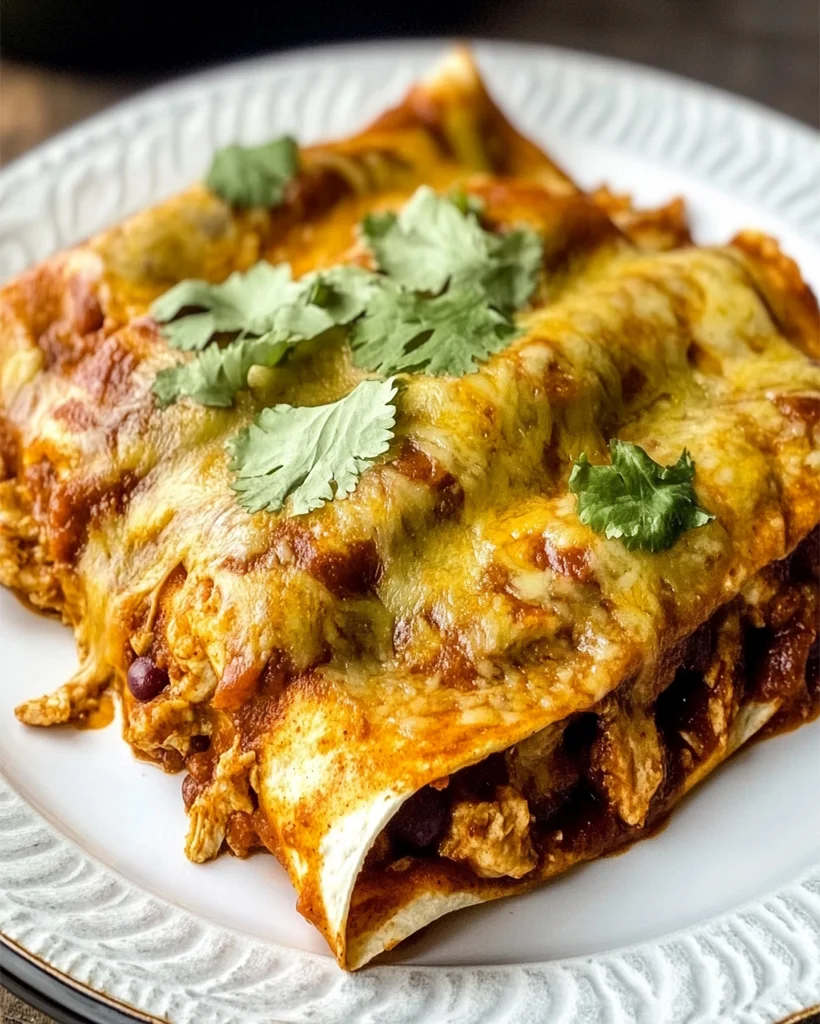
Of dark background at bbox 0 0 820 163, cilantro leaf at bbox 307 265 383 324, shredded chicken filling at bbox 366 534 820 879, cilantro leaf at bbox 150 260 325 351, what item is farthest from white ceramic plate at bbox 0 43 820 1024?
dark background at bbox 0 0 820 163

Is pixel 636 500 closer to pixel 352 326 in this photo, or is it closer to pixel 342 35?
pixel 352 326

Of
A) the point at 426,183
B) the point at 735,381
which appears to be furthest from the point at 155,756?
the point at 426,183

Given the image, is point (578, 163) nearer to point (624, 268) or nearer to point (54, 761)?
point (624, 268)

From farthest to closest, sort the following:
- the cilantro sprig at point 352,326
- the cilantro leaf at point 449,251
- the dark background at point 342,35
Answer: the dark background at point 342,35 < the cilantro leaf at point 449,251 < the cilantro sprig at point 352,326

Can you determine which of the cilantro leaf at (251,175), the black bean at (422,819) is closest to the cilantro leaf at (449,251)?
the cilantro leaf at (251,175)

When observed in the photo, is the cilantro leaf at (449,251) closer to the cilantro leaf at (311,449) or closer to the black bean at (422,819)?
the cilantro leaf at (311,449)
